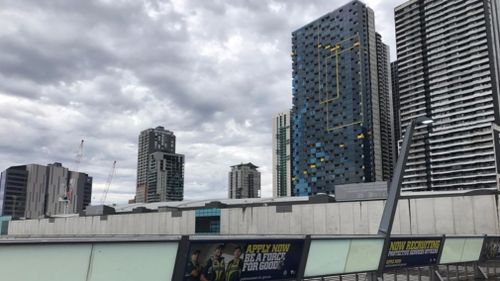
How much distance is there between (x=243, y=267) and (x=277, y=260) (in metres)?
1.17

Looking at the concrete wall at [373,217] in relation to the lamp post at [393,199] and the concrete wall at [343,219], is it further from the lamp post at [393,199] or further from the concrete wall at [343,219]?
the lamp post at [393,199]

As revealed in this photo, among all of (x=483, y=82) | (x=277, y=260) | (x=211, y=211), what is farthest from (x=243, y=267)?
(x=483, y=82)

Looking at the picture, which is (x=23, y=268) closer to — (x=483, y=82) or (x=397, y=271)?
(x=397, y=271)

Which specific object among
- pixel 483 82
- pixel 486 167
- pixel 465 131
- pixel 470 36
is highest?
pixel 470 36

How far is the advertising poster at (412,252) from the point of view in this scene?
615 inches

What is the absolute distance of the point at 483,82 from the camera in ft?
617

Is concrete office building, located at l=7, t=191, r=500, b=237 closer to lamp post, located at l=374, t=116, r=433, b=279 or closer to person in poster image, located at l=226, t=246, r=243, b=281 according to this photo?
lamp post, located at l=374, t=116, r=433, b=279

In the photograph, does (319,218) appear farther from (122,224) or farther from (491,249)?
(122,224)

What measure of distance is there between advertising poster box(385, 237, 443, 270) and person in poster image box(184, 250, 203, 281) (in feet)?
26.1

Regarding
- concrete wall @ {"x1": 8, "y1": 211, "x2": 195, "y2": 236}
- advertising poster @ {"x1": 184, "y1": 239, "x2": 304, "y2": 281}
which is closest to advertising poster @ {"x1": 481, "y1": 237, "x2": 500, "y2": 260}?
advertising poster @ {"x1": 184, "y1": 239, "x2": 304, "y2": 281}

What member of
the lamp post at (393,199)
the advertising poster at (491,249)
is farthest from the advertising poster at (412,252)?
the advertising poster at (491,249)

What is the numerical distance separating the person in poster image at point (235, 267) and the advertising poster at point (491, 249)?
15075 mm

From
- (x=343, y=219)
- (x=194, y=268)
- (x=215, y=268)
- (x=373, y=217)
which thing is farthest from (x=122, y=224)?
(x=194, y=268)

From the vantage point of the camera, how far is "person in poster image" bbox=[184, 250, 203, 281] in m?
9.70
